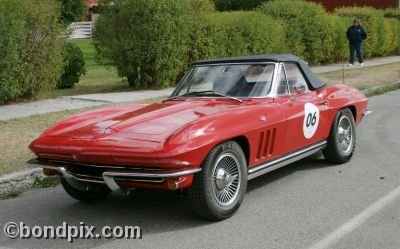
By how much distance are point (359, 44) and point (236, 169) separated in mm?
19141

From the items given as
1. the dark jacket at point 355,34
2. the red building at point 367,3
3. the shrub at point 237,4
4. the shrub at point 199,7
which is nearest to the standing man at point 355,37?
the dark jacket at point 355,34

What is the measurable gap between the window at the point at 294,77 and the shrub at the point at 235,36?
28.8ft

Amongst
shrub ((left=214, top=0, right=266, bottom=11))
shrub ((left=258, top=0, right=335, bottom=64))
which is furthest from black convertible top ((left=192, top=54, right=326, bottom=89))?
shrub ((left=214, top=0, right=266, bottom=11))

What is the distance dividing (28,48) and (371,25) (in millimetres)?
18825

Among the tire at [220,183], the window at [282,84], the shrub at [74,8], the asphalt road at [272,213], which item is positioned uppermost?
the shrub at [74,8]

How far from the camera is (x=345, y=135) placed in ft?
23.4

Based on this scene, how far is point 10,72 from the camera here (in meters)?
11.0

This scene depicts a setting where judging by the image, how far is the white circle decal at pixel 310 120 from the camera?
245 inches

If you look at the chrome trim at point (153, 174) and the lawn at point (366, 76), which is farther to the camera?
the lawn at point (366, 76)

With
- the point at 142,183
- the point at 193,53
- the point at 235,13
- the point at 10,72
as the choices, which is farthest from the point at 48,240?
the point at 235,13

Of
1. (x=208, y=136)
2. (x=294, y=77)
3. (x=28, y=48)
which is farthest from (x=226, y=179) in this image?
(x=28, y=48)

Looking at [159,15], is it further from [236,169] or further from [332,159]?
[236,169]

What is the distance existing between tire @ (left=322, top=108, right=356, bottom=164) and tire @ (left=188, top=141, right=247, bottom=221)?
202 centimetres

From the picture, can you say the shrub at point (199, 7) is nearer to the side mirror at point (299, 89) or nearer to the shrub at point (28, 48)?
the shrub at point (28, 48)
